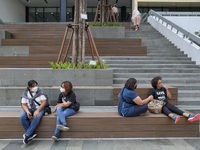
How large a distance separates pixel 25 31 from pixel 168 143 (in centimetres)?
1289

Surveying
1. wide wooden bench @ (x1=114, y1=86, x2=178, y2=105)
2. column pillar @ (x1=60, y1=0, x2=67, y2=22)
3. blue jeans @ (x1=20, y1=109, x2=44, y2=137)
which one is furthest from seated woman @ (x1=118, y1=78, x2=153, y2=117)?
column pillar @ (x1=60, y1=0, x2=67, y2=22)

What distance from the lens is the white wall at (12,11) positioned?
28.7 metres

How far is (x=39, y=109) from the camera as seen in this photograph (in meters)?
6.07

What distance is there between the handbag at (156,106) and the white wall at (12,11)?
24932mm

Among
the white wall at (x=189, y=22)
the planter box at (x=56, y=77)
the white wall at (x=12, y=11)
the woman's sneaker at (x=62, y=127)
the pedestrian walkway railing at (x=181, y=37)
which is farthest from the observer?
the white wall at (x=12, y=11)

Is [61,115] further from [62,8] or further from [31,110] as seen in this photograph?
[62,8]

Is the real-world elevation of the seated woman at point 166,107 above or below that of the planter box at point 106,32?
below

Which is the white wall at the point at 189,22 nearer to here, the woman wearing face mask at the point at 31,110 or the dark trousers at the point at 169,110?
the dark trousers at the point at 169,110

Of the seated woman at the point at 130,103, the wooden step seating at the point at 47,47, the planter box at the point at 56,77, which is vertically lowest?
the seated woman at the point at 130,103

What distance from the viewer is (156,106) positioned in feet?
21.5

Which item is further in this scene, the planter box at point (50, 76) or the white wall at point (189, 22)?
the white wall at point (189, 22)

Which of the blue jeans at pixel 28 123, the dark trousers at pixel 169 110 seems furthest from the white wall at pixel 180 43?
the blue jeans at pixel 28 123

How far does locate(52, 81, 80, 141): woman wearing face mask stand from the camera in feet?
19.5

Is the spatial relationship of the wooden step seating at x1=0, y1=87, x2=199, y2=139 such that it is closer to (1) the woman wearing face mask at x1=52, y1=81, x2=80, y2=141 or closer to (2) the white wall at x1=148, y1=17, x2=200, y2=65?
(1) the woman wearing face mask at x1=52, y1=81, x2=80, y2=141
